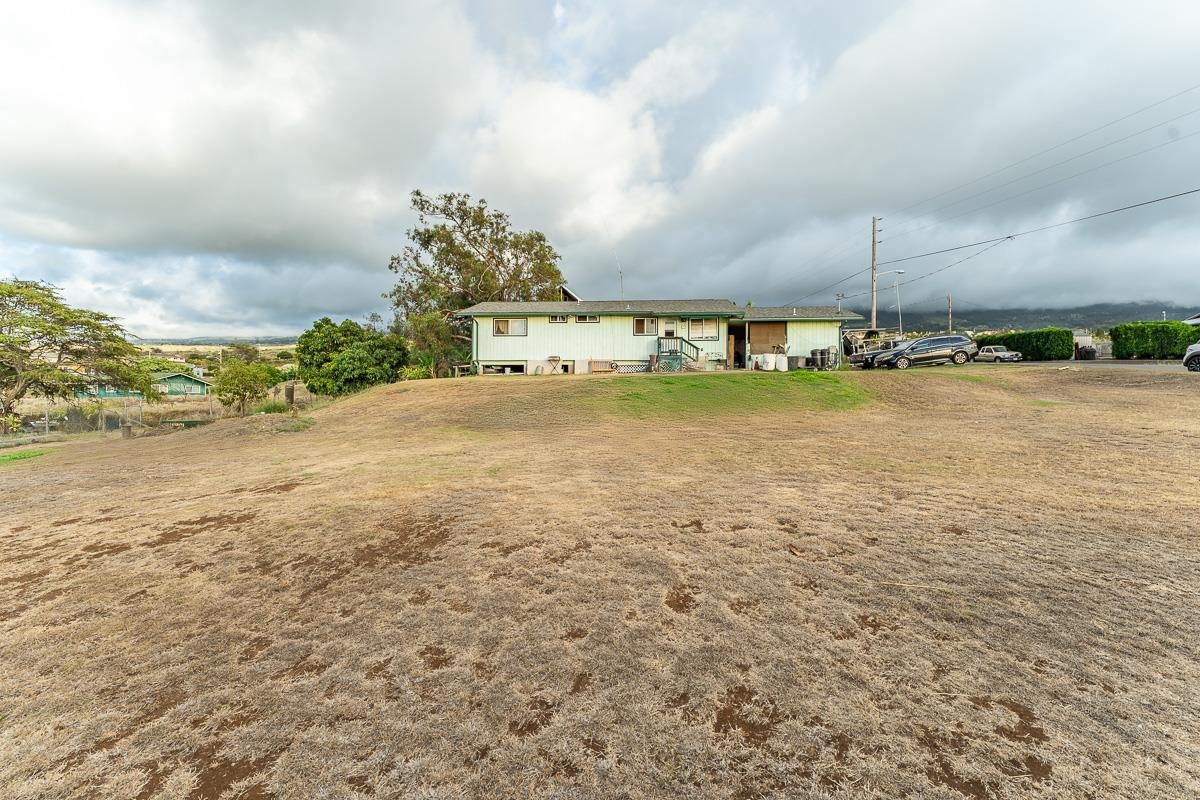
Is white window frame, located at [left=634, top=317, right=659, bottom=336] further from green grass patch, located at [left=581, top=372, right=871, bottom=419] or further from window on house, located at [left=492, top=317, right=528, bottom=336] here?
green grass patch, located at [left=581, top=372, right=871, bottom=419]

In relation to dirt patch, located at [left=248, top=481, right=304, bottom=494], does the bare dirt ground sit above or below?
below

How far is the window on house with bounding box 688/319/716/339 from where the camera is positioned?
24797 millimetres

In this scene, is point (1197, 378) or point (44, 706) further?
point (1197, 378)

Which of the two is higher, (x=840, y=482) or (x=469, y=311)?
(x=469, y=311)

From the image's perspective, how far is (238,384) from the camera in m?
24.5

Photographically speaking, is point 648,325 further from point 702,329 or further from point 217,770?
point 217,770

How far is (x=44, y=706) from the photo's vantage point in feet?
7.62

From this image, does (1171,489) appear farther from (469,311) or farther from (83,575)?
(469,311)

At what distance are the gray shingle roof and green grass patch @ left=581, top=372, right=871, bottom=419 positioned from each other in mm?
7337

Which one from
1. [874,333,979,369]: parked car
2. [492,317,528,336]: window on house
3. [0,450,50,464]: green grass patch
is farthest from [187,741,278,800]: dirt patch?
[874,333,979,369]: parked car

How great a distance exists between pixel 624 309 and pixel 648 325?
165 centimetres

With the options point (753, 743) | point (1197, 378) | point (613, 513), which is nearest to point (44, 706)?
point (753, 743)

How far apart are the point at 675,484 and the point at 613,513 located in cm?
155

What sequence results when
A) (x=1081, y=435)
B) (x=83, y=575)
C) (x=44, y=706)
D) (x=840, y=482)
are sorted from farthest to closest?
(x=1081, y=435) < (x=840, y=482) < (x=83, y=575) < (x=44, y=706)
